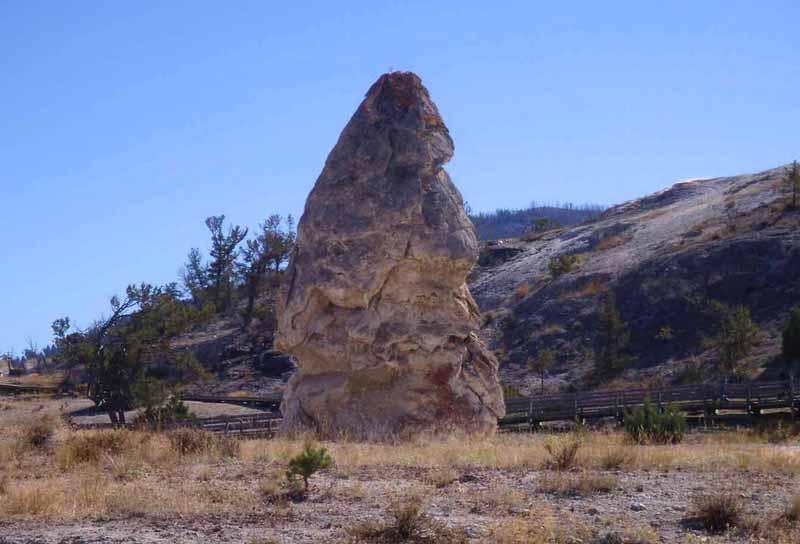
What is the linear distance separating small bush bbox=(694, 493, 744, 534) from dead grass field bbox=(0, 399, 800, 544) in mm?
77

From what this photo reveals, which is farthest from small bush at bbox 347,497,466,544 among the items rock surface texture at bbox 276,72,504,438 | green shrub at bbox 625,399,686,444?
rock surface texture at bbox 276,72,504,438

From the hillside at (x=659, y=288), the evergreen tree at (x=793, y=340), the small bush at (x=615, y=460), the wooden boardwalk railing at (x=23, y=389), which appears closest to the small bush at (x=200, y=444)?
the small bush at (x=615, y=460)

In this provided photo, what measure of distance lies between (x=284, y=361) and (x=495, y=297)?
12306mm

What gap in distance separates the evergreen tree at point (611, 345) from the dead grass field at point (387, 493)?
926 inches

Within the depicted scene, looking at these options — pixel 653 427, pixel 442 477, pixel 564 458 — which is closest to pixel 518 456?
pixel 564 458

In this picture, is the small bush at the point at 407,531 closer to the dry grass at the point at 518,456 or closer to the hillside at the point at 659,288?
the dry grass at the point at 518,456

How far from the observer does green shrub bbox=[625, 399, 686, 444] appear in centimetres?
1485

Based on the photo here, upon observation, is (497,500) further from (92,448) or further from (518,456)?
(92,448)

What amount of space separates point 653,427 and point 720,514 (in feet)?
26.5

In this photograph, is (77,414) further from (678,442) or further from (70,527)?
(70,527)

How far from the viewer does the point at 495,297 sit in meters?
49.8

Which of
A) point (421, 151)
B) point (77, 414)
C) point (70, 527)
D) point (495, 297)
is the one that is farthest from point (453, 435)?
point (495, 297)

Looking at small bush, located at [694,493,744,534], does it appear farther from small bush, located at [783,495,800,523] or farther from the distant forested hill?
the distant forested hill

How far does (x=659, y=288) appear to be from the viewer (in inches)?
1614
